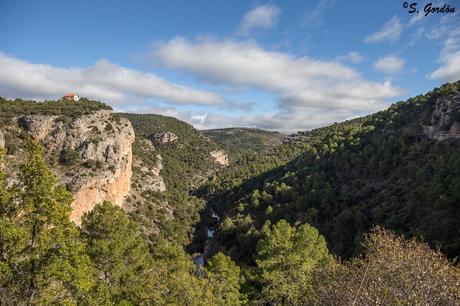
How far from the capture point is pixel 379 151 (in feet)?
199

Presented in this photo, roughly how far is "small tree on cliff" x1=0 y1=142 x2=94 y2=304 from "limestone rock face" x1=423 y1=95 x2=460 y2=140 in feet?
185

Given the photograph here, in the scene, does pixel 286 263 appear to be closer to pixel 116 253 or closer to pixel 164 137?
pixel 116 253

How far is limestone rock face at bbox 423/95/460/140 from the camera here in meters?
52.5

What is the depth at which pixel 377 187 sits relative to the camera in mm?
55469

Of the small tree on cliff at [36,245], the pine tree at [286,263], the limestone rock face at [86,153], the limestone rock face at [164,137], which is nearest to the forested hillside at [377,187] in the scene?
the pine tree at [286,263]

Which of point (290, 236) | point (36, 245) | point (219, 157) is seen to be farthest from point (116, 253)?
point (219, 157)

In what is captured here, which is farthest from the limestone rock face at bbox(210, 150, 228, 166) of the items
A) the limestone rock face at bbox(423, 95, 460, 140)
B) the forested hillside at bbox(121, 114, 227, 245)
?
the limestone rock face at bbox(423, 95, 460, 140)

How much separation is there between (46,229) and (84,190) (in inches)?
2176

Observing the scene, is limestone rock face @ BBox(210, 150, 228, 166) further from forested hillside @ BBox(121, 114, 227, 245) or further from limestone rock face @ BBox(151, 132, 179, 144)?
limestone rock face @ BBox(151, 132, 179, 144)

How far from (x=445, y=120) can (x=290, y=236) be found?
39.6 m

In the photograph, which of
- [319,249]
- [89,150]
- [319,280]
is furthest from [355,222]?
[89,150]

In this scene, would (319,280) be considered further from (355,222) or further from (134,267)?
(355,222)

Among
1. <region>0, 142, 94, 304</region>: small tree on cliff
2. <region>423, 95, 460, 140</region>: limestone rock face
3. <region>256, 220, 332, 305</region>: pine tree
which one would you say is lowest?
<region>256, 220, 332, 305</region>: pine tree

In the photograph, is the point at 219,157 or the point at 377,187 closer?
the point at 377,187
